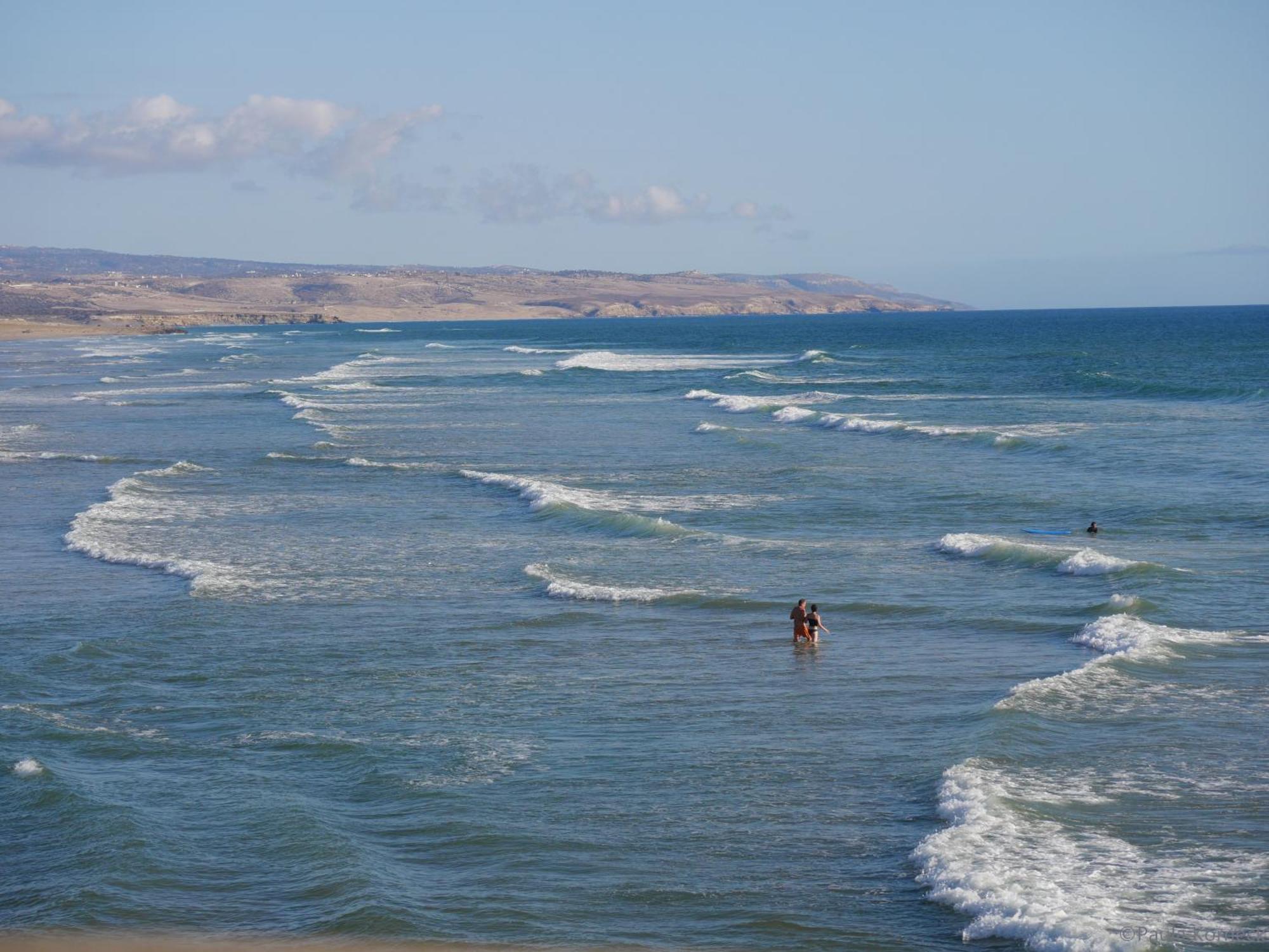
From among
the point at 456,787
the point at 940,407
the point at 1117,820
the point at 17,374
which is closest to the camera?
the point at 1117,820

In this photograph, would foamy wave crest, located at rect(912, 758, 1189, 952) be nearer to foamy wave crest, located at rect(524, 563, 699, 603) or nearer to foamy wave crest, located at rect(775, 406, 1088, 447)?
foamy wave crest, located at rect(524, 563, 699, 603)

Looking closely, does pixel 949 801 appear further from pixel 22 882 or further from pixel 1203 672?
pixel 22 882

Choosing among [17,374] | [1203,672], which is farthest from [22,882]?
[17,374]

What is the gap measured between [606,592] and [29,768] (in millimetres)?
9702

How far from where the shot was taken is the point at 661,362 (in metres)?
96.2

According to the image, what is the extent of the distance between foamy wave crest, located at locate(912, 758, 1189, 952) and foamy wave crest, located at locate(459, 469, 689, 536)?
48.1 feet

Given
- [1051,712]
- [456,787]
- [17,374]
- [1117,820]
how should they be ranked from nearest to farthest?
[1117,820] < [456,787] < [1051,712] < [17,374]

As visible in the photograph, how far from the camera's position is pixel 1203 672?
16734 millimetres

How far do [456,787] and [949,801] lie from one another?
15.2 feet

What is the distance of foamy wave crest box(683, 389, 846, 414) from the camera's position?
55.3 meters

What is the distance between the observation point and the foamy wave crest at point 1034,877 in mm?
10383

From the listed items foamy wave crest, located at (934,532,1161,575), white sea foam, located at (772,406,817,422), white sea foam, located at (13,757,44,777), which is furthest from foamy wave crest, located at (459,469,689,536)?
white sea foam, located at (772,406,817,422)

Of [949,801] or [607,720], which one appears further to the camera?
[607,720]

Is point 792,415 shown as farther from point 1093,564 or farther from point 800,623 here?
point 800,623
